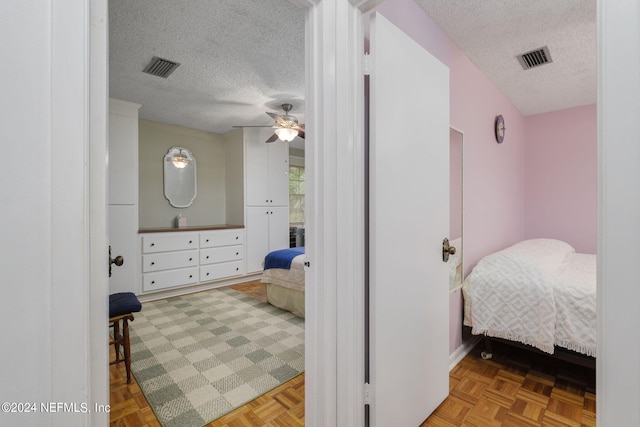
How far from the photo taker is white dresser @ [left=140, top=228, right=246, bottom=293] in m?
3.54

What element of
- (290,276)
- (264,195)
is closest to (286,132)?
(290,276)

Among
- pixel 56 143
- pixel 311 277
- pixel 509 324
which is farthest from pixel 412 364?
pixel 56 143

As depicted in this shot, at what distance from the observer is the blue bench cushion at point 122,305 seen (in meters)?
1.77

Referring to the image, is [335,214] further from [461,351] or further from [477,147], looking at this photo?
[477,147]

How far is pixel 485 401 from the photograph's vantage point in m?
1.69

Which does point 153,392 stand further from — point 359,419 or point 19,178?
point 19,178

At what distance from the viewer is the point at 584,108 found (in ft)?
11.5

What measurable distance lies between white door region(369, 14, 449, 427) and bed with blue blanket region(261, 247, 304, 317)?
5.23 ft

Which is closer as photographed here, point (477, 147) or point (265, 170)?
point (477, 147)

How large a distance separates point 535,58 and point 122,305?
12.1 feet

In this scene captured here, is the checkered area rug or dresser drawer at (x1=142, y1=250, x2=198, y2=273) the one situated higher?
dresser drawer at (x1=142, y1=250, x2=198, y2=273)

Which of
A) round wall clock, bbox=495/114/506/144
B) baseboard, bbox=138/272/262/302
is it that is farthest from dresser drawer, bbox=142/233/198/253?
round wall clock, bbox=495/114/506/144

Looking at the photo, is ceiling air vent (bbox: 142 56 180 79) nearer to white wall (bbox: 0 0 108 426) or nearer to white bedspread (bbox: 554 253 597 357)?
white wall (bbox: 0 0 108 426)

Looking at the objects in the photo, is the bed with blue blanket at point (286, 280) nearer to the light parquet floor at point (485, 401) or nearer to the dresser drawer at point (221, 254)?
the light parquet floor at point (485, 401)
